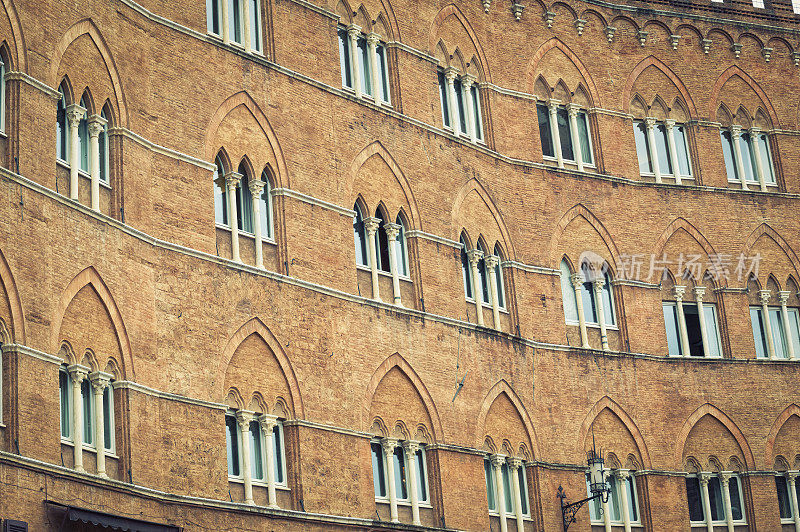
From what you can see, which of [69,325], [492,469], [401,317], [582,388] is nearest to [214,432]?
[69,325]

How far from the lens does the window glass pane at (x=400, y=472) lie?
26.7m

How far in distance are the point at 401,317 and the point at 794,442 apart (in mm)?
9641

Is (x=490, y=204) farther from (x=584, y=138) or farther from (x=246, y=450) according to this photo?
(x=246, y=450)

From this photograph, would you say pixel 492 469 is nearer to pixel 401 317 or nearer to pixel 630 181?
pixel 401 317

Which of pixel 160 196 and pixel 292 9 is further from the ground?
pixel 292 9

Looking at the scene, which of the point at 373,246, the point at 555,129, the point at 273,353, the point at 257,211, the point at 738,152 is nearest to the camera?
the point at 273,353

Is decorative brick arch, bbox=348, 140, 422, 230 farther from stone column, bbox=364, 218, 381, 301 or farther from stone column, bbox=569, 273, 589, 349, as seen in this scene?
stone column, bbox=569, 273, 589, 349

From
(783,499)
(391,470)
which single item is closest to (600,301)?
(783,499)

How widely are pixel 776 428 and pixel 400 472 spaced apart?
9119mm

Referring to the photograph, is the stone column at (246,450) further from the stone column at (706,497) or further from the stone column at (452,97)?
the stone column at (706,497)

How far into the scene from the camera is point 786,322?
3281 cm

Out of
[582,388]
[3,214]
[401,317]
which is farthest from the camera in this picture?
[582,388]

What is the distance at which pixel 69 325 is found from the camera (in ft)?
70.8

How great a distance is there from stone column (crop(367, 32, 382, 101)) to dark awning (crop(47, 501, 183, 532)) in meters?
10.3
